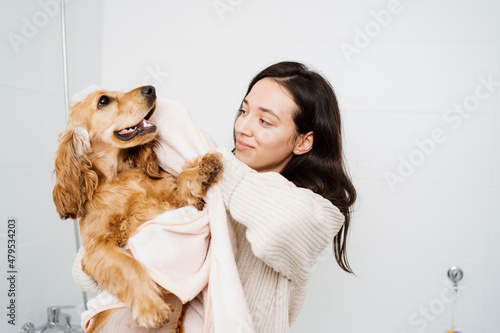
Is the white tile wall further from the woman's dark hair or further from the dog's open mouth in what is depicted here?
the woman's dark hair

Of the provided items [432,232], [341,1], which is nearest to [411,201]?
[432,232]

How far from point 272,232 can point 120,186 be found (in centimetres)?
57

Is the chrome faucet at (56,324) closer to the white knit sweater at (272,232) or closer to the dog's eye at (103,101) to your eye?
the white knit sweater at (272,232)

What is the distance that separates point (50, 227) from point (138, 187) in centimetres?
110

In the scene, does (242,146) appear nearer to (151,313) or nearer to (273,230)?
(273,230)

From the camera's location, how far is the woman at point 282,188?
1.19 meters

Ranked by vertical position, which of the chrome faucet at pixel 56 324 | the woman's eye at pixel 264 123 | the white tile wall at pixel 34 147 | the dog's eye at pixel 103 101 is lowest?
the chrome faucet at pixel 56 324

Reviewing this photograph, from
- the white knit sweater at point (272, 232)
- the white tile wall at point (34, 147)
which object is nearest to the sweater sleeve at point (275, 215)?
the white knit sweater at point (272, 232)

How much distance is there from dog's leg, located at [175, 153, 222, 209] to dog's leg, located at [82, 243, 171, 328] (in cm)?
26

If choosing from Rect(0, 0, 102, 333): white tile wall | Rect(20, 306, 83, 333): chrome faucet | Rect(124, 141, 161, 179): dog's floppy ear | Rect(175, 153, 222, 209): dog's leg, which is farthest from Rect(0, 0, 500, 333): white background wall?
Rect(175, 153, 222, 209): dog's leg

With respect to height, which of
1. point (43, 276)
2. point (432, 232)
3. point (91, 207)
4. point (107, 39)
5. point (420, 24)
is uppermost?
point (420, 24)

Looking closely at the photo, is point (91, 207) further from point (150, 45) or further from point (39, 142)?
point (150, 45)

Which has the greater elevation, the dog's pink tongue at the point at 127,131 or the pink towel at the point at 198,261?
the dog's pink tongue at the point at 127,131

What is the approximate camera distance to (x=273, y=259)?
4.02 feet
